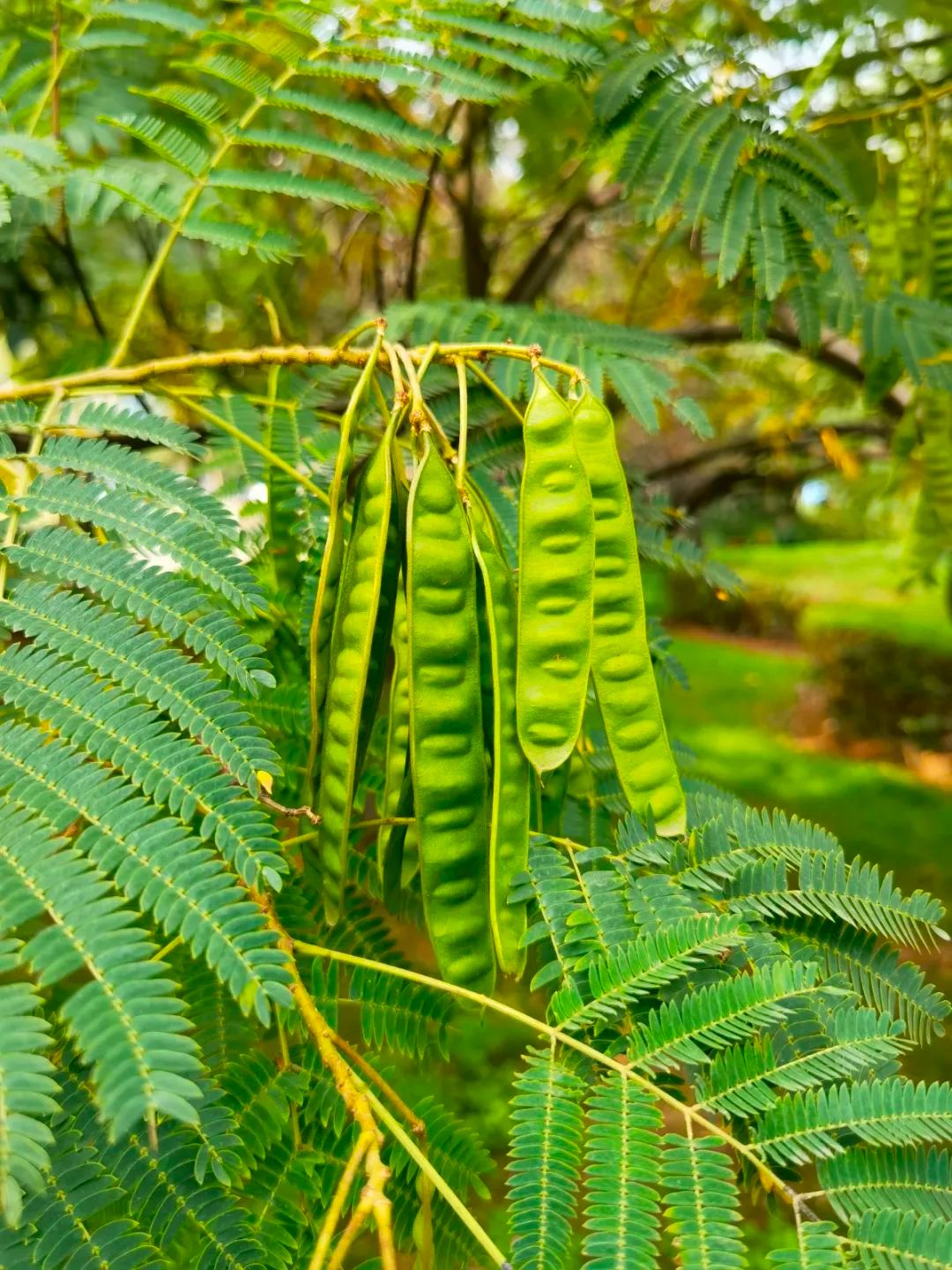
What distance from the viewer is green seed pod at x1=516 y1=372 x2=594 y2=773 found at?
1.40 metres

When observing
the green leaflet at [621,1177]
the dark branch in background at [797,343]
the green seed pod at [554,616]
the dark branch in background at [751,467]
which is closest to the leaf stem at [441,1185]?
the green leaflet at [621,1177]

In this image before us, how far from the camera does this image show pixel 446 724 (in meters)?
1.36

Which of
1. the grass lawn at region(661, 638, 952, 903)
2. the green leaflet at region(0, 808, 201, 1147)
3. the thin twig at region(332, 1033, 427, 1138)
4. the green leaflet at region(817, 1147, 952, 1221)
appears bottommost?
the grass lawn at region(661, 638, 952, 903)

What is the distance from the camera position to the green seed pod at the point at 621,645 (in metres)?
1.50

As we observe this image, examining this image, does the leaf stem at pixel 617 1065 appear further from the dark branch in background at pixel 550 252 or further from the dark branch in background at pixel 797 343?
the dark branch in background at pixel 550 252

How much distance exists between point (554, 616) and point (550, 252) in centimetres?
368

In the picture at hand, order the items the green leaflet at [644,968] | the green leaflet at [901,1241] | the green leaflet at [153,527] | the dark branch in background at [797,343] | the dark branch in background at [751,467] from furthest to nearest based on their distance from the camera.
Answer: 1. the dark branch in background at [751,467]
2. the dark branch in background at [797,343]
3. the green leaflet at [153,527]
4. the green leaflet at [644,968]
5. the green leaflet at [901,1241]

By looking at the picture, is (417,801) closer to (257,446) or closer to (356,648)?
(356,648)

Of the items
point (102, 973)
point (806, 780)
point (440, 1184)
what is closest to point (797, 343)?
point (440, 1184)

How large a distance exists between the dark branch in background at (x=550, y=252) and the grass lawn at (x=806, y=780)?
2.94 metres

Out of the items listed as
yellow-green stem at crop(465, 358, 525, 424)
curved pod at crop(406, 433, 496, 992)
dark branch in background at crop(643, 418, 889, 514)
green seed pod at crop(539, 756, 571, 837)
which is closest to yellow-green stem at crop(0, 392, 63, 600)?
curved pod at crop(406, 433, 496, 992)

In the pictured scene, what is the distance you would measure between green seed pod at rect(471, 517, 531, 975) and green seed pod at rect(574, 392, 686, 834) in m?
0.16

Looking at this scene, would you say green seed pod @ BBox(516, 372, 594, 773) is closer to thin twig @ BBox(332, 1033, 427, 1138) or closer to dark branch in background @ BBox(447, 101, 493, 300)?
thin twig @ BBox(332, 1033, 427, 1138)

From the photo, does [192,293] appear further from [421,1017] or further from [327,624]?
[421,1017]
